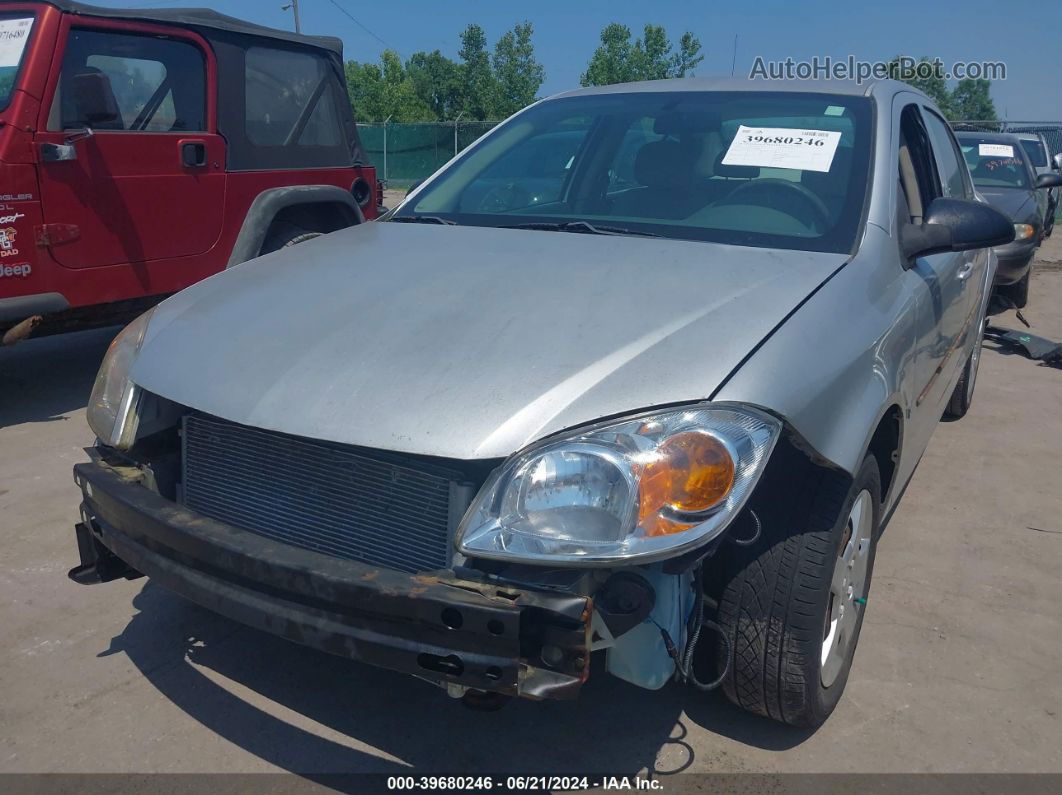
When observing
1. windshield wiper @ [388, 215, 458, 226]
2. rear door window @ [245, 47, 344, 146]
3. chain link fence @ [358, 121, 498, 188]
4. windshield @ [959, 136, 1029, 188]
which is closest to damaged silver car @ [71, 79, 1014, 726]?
windshield wiper @ [388, 215, 458, 226]

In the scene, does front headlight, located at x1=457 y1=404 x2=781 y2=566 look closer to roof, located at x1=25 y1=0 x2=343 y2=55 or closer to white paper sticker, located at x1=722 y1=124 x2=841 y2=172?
white paper sticker, located at x1=722 y1=124 x2=841 y2=172

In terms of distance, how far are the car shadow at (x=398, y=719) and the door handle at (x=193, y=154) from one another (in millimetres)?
3520

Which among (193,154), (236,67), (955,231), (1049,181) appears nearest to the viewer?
(955,231)

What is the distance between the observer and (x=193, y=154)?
5.52m

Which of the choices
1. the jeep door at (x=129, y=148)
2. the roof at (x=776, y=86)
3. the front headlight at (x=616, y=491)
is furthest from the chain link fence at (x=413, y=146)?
the front headlight at (x=616, y=491)

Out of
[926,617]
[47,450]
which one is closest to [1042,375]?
[926,617]

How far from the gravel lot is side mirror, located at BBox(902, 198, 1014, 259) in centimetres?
122

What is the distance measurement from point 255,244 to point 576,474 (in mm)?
4457

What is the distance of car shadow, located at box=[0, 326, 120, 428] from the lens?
5.19m

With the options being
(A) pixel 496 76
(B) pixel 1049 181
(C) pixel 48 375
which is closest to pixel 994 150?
(B) pixel 1049 181

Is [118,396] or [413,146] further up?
[118,396]

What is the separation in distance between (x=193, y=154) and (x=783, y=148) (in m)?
3.84

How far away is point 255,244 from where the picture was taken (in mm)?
5770

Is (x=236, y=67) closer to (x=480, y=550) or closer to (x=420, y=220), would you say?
(x=420, y=220)
